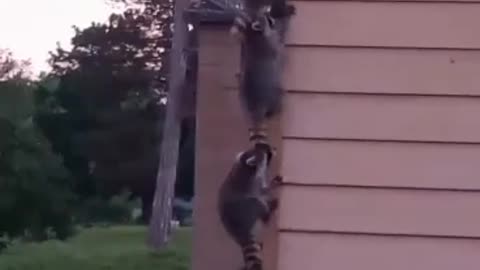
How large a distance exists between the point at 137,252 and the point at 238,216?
1880 centimetres

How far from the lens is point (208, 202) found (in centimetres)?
427

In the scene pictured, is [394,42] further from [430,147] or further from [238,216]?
[238,216]

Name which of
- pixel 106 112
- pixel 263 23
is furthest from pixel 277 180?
pixel 106 112

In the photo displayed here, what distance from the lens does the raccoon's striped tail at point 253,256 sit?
11.6ft

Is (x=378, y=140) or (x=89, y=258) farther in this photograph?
(x=89, y=258)

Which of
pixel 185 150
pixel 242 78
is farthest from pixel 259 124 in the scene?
pixel 185 150

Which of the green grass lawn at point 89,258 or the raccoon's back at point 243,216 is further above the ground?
the green grass lawn at point 89,258

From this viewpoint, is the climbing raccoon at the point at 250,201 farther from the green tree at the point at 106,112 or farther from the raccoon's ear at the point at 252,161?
the green tree at the point at 106,112

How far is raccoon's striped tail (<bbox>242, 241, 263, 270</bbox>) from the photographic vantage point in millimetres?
3535

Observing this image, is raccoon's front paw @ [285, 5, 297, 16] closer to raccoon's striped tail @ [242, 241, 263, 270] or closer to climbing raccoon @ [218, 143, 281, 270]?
climbing raccoon @ [218, 143, 281, 270]

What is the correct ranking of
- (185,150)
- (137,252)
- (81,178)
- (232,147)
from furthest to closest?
(81,178) < (185,150) < (137,252) < (232,147)

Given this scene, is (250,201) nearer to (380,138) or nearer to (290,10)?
(380,138)

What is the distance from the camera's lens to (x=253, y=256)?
→ 11.6 feet

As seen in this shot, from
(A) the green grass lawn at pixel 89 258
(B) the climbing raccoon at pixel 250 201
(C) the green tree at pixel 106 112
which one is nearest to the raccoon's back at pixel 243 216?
(B) the climbing raccoon at pixel 250 201
